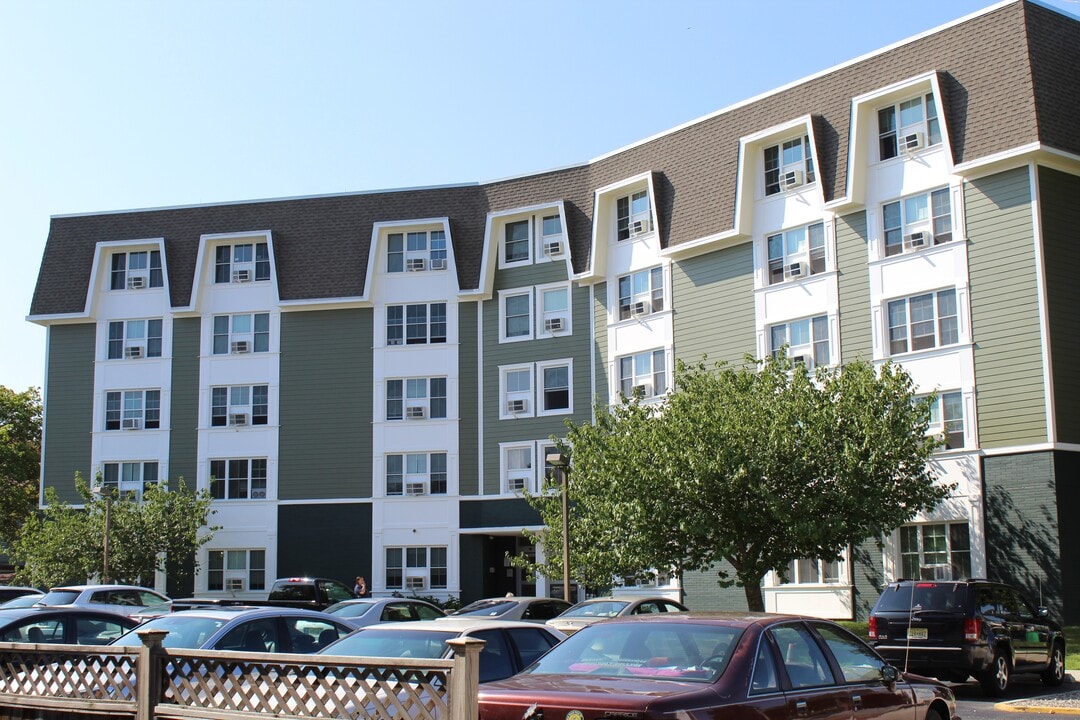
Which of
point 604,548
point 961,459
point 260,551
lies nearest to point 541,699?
point 604,548

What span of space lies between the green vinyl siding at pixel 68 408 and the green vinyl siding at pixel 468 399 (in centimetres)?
1520

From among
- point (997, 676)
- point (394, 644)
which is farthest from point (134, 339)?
point (394, 644)

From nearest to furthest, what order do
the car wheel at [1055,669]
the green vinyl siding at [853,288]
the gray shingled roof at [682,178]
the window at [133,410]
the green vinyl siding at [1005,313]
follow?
1. the car wheel at [1055,669]
2. the green vinyl siding at [1005,313]
3. the gray shingled roof at [682,178]
4. the green vinyl siding at [853,288]
5. the window at [133,410]

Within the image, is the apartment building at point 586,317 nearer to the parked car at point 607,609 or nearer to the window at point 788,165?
the window at point 788,165

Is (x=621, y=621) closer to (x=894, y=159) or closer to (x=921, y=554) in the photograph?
(x=921, y=554)

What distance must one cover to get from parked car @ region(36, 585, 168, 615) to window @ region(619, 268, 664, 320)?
19.5 meters

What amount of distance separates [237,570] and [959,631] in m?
32.2

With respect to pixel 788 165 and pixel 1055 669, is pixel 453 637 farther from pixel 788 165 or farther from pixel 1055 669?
pixel 788 165

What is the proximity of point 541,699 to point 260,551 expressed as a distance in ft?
128

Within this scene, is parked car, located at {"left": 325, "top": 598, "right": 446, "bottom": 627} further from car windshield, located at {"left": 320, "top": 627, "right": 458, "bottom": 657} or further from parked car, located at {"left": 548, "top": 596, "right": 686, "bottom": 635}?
car windshield, located at {"left": 320, "top": 627, "right": 458, "bottom": 657}

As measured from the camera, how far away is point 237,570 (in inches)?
1793

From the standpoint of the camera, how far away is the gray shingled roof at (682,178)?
31547 mm

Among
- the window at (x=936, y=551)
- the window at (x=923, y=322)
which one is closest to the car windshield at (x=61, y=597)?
the window at (x=936, y=551)

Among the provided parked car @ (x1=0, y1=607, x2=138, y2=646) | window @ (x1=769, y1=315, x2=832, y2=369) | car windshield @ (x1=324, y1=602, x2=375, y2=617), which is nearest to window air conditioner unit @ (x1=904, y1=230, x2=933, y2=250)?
window @ (x1=769, y1=315, x2=832, y2=369)
